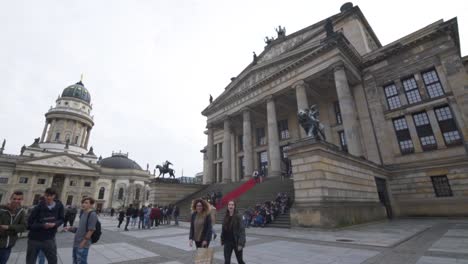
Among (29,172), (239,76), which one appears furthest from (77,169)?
(239,76)

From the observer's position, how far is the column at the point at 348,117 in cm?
1891

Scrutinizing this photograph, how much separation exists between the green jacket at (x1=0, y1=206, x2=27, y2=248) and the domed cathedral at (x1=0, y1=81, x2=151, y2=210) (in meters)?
66.3

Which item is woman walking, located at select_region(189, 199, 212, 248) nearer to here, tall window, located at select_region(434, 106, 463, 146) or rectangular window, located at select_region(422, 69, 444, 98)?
tall window, located at select_region(434, 106, 463, 146)

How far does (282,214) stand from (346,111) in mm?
11048

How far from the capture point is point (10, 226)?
4.13 metres

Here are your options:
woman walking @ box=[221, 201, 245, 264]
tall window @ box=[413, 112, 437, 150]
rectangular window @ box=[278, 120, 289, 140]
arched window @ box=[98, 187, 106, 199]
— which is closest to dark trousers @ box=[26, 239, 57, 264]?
woman walking @ box=[221, 201, 245, 264]

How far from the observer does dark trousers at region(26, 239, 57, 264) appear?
166 inches

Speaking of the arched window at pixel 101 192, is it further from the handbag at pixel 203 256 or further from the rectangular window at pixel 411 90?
the rectangular window at pixel 411 90

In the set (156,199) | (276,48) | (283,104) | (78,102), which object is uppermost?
(78,102)

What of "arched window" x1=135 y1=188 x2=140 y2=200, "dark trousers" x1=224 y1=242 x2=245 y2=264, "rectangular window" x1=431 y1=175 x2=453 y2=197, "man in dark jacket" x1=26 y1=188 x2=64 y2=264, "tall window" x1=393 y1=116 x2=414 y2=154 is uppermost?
"tall window" x1=393 y1=116 x2=414 y2=154

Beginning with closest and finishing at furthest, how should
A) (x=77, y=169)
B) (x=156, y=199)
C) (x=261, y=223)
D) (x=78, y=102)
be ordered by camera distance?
(x=261, y=223) < (x=156, y=199) < (x=77, y=169) < (x=78, y=102)

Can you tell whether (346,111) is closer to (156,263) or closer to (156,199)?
(156,263)

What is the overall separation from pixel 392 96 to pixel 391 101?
553 mm

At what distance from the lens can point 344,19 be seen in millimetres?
28797
